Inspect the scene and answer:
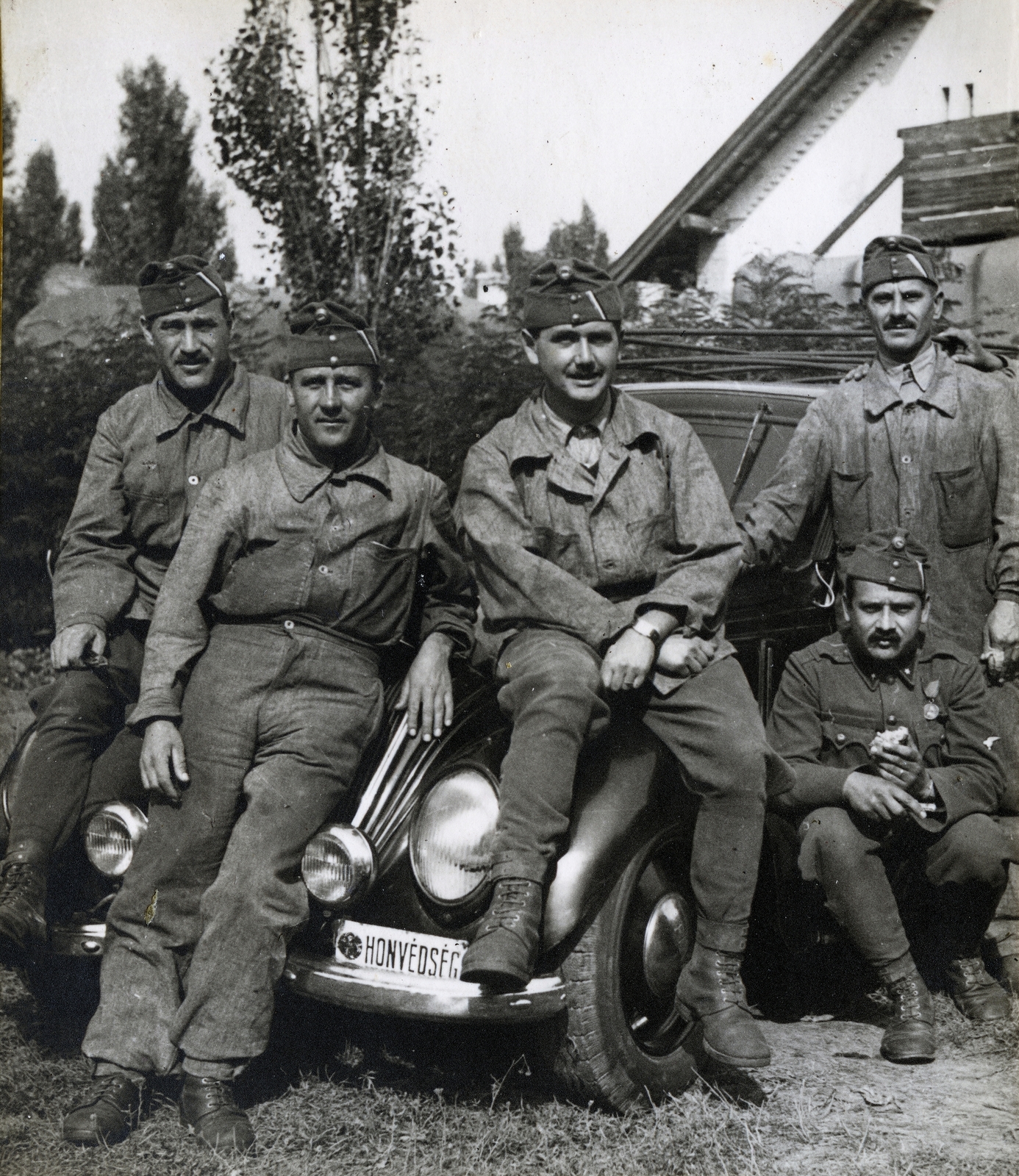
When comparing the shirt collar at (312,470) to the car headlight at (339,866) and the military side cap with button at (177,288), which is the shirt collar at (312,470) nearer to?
the military side cap with button at (177,288)

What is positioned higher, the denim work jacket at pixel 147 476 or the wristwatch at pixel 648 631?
the denim work jacket at pixel 147 476

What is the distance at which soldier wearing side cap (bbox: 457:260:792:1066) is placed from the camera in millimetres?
3250

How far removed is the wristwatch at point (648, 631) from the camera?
3.52 metres

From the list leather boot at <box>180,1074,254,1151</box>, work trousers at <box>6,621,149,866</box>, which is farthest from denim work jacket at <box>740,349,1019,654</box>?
leather boot at <box>180,1074,254,1151</box>

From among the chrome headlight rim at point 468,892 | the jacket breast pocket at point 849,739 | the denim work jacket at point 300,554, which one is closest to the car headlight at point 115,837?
the denim work jacket at point 300,554

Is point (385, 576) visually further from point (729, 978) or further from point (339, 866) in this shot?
point (729, 978)

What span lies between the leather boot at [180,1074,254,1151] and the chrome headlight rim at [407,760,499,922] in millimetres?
675

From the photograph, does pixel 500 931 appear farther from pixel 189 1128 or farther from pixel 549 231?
pixel 549 231

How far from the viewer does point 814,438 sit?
4527 mm

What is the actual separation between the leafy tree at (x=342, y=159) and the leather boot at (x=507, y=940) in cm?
420

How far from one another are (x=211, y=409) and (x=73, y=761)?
1.17m

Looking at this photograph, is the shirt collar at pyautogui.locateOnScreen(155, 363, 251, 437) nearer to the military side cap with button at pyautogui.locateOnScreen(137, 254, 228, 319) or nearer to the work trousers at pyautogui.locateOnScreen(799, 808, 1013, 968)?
the military side cap with button at pyautogui.locateOnScreen(137, 254, 228, 319)

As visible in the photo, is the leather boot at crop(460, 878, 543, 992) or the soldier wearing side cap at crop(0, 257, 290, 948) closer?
the leather boot at crop(460, 878, 543, 992)

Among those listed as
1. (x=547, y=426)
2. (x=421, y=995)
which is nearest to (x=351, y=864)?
(x=421, y=995)
